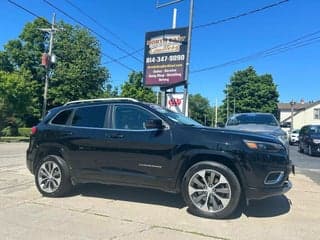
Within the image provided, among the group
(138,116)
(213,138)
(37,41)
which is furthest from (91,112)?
(37,41)

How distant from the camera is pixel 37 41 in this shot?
4875 cm

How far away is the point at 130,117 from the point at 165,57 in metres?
9.77

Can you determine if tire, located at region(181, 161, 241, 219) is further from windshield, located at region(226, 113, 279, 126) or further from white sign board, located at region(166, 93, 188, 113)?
white sign board, located at region(166, 93, 188, 113)

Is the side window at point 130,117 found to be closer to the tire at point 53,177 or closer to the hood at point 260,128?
the tire at point 53,177

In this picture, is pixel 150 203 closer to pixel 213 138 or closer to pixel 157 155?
pixel 157 155

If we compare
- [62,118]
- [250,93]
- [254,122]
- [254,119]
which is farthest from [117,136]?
[250,93]

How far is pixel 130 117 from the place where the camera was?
22.9 feet

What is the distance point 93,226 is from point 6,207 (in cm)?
179

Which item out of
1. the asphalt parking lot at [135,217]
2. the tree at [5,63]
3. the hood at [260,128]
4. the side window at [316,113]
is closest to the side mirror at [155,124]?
the asphalt parking lot at [135,217]

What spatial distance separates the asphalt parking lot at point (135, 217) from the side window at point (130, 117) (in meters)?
1.26

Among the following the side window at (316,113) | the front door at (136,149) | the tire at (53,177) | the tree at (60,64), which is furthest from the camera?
the side window at (316,113)

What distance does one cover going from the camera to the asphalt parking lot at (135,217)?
526 cm

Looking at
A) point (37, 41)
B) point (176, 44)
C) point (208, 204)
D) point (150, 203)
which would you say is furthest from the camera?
point (37, 41)

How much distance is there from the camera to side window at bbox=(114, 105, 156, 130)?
22.4 ft
